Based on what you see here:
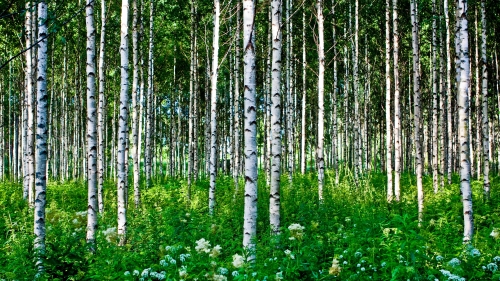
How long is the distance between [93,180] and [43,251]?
2.35 meters

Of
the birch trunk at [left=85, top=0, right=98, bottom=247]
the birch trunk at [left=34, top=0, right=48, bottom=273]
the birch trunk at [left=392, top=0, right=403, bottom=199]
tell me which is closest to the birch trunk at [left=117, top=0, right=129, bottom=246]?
the birch trunk at [left=85, top=0, right=98, bottom=247]

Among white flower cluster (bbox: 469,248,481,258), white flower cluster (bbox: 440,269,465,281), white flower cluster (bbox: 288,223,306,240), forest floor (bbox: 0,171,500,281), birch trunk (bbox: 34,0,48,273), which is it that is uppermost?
birch trunk (bbox: 34,0,48,273)

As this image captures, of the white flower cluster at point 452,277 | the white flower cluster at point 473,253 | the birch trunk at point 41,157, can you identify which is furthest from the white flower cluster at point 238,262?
the birch trunk at point 41,157

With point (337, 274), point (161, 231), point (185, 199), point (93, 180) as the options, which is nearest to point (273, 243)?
point (337, 274)

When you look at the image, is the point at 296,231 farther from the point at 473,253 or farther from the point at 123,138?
the point at 123,138

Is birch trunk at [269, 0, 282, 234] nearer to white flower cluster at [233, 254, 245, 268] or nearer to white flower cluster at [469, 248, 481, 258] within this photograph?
white flower cluster at [233, 254, 245, 268]

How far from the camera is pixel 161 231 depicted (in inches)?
286

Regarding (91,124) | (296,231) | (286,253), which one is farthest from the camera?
(91,124)

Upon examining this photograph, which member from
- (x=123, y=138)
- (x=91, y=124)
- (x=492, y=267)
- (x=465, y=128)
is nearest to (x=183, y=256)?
(x=492, y=267)

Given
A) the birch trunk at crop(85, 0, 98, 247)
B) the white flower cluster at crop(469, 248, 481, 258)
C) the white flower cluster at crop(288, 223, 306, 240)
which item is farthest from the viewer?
the birch trunk at crop(85, 0, 98, 247)

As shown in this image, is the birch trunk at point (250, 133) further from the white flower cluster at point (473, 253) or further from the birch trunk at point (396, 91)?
the birch trunk at point (396, 91)

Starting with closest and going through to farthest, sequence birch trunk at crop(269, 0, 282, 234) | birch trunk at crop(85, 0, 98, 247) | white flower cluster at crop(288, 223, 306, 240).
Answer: white flower cluster at crop(288, 223, 306, 240) < birch trunk at crop(269, 0, 282, 234) < birch trunk at crop(85, 0, 98, 247)

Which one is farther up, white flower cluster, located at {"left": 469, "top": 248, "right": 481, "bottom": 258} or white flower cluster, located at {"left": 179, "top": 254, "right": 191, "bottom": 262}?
white flower cluster, located at {"left": 469, "top": 248, "right": 481, "bottom": 258}

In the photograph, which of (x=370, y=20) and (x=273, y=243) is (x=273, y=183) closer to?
(x=273, y=243)
